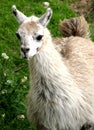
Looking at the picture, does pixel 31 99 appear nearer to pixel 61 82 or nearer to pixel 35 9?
pixel 61 82

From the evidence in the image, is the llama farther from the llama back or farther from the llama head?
the llama back

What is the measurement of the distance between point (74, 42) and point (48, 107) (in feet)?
4.23

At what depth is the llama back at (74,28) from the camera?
7816mm

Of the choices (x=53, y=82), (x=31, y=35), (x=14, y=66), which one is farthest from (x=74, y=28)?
(x=31, y=35)

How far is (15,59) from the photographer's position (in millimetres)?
9031

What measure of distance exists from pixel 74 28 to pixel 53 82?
1.82 metres

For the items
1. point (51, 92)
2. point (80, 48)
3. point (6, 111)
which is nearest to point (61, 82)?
point (51, 92)

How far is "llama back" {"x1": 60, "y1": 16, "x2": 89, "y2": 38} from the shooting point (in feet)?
25.6

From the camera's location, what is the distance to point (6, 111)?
7.55 meters

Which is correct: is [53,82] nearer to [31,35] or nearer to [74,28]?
[31,35]

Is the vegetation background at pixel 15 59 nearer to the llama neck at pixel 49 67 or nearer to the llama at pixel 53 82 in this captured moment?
the llama at pixel 53 82

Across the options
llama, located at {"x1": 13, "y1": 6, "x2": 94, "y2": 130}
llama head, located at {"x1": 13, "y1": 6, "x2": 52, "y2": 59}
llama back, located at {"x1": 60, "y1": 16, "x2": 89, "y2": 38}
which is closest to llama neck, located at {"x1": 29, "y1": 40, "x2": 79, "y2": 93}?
llama, located at {"x1": 13, "y1": 6, "x2": 94, "y2": 130}

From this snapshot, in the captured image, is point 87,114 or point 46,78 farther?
point 87,114

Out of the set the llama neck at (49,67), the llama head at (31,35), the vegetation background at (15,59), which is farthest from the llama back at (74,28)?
the llama head at (31,35)
